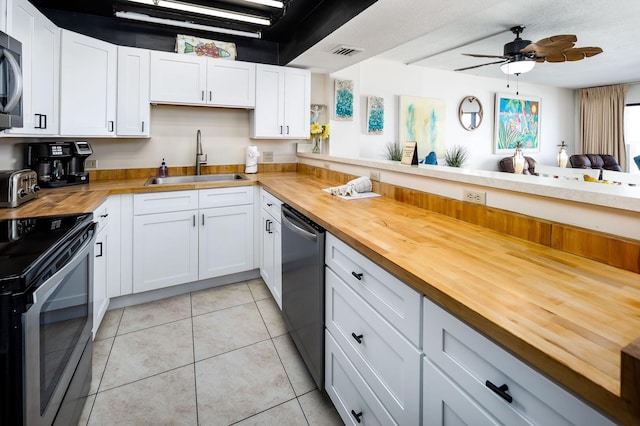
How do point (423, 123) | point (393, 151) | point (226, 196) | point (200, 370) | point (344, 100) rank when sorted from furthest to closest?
point (423, 123) → point (393, 151) → point (344, 100) → point (226, 196) → point (200, 370)

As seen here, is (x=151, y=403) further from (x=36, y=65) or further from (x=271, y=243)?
(x=36, y=65)

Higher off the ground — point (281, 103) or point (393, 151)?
point (281, 103)

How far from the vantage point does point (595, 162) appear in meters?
6.80

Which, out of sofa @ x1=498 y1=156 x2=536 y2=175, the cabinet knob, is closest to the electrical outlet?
the cabinet knob

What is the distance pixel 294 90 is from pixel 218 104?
77cm

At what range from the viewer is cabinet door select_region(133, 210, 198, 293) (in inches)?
100

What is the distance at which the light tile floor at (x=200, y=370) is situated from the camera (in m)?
1.58

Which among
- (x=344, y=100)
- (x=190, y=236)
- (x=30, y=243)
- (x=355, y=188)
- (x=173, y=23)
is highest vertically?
(x=173, y=23)

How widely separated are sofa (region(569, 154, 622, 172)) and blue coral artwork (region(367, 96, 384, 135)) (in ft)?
15.0

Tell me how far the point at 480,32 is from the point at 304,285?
3.82m

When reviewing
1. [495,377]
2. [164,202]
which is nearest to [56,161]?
[164,202]

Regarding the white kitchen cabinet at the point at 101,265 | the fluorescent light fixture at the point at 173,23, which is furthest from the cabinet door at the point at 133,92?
the white kitchen cabinet at the point at 101,265

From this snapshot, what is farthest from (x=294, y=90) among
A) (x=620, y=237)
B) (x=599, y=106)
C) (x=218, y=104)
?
(x=599, y=106)

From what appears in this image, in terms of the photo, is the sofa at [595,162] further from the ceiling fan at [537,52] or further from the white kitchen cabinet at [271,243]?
the white kitchen cabinet at [271,243]
